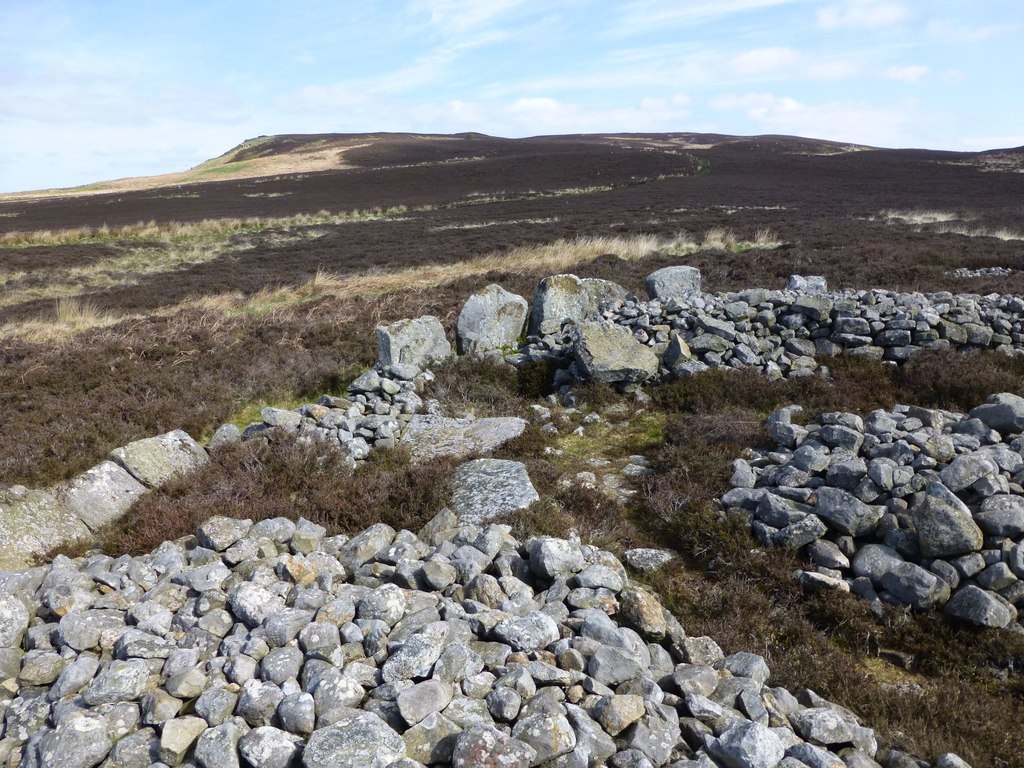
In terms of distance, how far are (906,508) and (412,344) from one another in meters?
7.88

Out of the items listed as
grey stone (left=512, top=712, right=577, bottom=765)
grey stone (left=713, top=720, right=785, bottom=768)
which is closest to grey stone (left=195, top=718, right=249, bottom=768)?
grey stone (left=512, top=712, right=577, bottom=765)

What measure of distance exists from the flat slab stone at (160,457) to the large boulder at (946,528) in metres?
7.37

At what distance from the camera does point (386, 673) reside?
3814 millimetres

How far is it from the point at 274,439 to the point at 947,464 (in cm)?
716

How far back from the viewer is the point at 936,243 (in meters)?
24.5

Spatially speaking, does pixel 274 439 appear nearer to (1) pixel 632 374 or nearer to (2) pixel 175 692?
(2) pixel 175 692

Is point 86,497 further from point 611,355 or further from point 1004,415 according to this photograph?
point 1004,415

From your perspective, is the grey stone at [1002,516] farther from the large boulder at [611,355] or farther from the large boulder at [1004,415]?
the large boulder at [611,355]

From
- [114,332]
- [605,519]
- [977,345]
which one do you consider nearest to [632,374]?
[605,519]

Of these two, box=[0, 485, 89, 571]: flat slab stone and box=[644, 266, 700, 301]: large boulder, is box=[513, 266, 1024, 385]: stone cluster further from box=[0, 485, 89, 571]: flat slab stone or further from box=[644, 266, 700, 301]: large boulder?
box=[0, 485, 89, 571]: flat slab stone

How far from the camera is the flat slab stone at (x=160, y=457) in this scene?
24.5ft

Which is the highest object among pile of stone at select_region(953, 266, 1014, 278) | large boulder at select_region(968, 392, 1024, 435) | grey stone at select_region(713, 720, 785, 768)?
pile of stone at select_region(953, 266, 1014, 278)

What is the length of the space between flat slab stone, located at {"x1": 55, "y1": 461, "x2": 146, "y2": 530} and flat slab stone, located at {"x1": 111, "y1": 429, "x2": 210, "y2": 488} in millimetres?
97

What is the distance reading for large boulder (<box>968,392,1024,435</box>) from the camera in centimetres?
697
